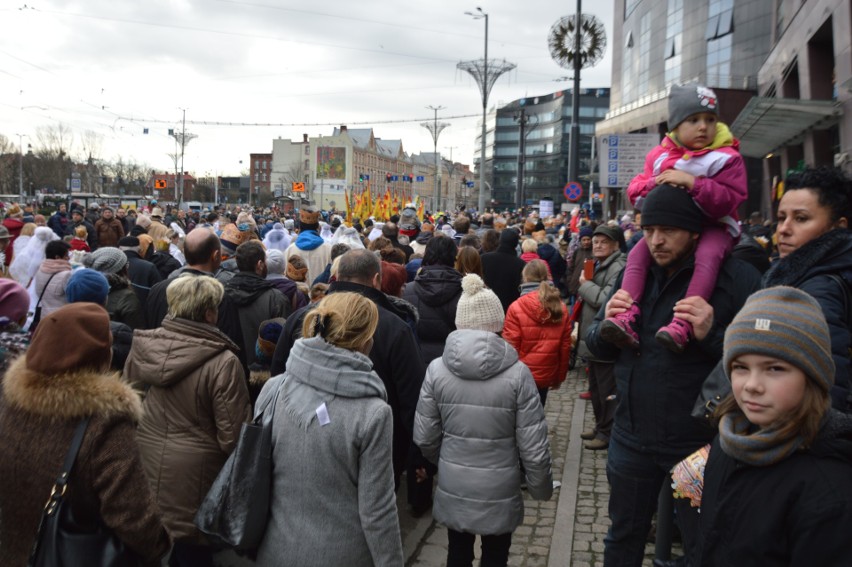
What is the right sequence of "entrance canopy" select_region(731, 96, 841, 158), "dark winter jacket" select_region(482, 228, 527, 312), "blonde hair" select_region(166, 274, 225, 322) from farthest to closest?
"entrance canopy" select_region(731, 96, 841, 158)
"dark winter jacket" select_region(482, 228, 527, 312)
"blonde hair" select_region(166, 274, 225, 322)

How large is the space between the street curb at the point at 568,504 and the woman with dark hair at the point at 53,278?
192 inches

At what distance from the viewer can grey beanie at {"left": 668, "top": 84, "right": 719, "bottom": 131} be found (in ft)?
10.8

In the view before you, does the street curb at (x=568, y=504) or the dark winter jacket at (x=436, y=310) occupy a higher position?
the dark winter jacket at (x=436, y=310)

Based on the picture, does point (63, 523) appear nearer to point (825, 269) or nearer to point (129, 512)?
point (129, 512)

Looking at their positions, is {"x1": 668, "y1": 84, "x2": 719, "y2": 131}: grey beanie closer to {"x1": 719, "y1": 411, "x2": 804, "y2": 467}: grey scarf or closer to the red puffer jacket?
{"x1": 719, "y1": 411, "x2": 804, "y2": 467}: grey scarf

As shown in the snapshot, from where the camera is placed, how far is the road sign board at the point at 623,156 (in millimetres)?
17719

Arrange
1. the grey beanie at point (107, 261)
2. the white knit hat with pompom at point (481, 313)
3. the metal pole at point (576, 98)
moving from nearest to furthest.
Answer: the white knit hat with pompom at point (481, 313) → the grey beanie at point (107, 261) → the metal pole at point (576, 98)

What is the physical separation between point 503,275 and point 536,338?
8.05 feet

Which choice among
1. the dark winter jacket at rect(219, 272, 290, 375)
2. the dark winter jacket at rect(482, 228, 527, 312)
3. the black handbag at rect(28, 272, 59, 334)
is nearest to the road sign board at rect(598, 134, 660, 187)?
the dark winter jacket at rect(482, 228, 527, 312)

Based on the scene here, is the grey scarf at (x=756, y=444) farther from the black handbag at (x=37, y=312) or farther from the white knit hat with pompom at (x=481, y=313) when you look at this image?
the black handbag at (x=37, y=312)

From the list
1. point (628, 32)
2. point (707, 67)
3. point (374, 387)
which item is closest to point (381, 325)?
point (374, 387)

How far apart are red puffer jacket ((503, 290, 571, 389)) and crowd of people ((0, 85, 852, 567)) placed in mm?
1707

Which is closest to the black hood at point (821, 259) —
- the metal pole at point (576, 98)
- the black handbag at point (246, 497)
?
the black handbag at point (246, 497)

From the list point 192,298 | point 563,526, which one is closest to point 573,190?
point 563,526
